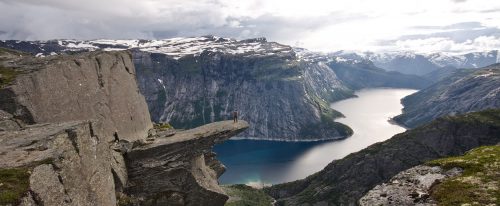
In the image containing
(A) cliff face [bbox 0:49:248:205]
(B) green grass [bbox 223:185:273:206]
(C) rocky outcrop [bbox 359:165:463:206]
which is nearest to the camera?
(C) rocky outcrop [bbox 359:165:463:206]

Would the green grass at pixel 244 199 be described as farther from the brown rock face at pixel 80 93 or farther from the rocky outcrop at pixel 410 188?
the rocky outcrop at pixel 410 188

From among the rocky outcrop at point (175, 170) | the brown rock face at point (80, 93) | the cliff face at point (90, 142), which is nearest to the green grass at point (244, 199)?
the cliff face at point (90, 142)

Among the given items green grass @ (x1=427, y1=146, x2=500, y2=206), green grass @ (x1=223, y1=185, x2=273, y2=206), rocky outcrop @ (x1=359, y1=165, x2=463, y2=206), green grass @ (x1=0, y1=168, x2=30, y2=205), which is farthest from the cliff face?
green grass @ (x1=223, y1=185, x2=273, y2=206)

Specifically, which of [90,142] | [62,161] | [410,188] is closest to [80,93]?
[90,142]

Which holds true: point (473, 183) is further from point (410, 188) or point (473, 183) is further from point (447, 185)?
point (410, 188)

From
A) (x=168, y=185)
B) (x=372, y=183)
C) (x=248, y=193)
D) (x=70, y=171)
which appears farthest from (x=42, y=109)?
(x=372, y=183)

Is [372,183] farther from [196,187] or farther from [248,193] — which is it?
[196,187]

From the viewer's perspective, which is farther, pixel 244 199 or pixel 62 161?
pixel 244 199

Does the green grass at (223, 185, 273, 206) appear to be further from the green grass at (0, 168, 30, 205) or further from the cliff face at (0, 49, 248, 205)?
the green grass at (0, 168, 30, 205)
